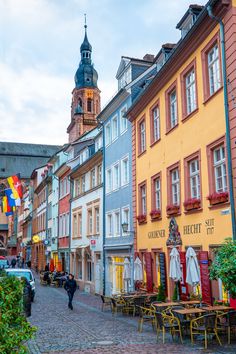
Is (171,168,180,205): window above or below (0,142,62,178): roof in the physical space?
below

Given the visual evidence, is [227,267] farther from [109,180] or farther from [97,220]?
[97,220]

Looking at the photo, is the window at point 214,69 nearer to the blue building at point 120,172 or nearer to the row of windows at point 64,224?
the blue building at point 120,172

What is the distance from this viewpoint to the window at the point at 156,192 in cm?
1916

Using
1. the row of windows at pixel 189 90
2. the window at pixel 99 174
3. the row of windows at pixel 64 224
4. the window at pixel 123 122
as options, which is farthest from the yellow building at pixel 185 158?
the row of windows at pixel 64 224

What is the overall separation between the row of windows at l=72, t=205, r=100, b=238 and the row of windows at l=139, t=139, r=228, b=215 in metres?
9.41

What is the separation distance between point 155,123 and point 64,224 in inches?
850

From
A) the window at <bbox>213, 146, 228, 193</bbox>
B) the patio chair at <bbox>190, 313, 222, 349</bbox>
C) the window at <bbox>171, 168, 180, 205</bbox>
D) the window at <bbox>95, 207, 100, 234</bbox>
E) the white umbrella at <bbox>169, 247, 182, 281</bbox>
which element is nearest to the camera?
the patio chair at <bbox>190, 313, 222, 349</bbox>

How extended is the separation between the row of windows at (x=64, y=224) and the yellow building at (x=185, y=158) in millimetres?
17280

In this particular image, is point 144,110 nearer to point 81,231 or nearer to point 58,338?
point 58,338

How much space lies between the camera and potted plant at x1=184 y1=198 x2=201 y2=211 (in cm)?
1473

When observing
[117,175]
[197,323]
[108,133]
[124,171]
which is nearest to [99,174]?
[108,133]

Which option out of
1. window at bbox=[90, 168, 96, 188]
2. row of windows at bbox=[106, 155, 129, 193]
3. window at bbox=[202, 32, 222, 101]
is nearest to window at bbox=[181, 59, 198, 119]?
window at bbox=[202, 32, 222, 101]

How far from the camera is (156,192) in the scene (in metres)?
19.6

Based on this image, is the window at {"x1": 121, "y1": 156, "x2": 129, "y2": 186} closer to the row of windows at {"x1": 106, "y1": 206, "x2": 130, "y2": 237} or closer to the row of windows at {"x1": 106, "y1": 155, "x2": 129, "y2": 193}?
the row of windows at {"x1": 106, "y1": 155, "x2": 129, "y2": 193}
